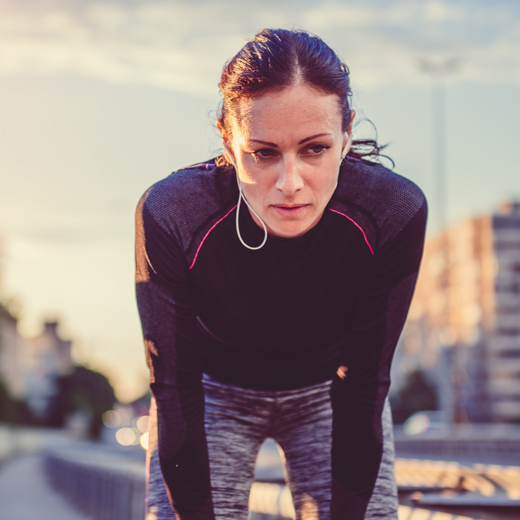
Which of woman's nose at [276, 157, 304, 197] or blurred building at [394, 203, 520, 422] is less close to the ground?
blurred building at [394, 203, 520, 422]

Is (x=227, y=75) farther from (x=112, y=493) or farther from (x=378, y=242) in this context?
(x=112, y=493)

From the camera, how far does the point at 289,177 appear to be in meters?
2.72

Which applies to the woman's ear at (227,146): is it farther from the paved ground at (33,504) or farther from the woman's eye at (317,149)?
the paved ground at (33,504)

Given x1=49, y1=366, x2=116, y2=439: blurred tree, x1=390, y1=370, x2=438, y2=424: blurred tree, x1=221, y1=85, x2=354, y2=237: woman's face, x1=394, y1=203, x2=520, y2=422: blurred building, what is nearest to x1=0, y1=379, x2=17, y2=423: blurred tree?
x1=390, y1=370, x2=438, y2=424: blurred tree

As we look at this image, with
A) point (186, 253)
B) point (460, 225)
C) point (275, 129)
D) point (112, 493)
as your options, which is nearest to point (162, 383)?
point (186, 253)

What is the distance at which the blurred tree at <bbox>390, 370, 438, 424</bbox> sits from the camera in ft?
225

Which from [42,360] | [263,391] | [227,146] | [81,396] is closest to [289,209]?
[227,146]

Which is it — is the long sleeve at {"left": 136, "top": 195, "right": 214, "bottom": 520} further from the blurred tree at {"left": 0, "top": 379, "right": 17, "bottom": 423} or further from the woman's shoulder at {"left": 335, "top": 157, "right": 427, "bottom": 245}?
the blurred tree at {"left": 0, "top": 379, "right": 17, "bottom": 423}

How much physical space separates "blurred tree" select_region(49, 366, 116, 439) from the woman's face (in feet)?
328

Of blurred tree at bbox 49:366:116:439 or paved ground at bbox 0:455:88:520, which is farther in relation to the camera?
blurred tree at bbox 49:366:116:439

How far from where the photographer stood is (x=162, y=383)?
305 centimetres

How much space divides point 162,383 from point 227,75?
947 millimetres

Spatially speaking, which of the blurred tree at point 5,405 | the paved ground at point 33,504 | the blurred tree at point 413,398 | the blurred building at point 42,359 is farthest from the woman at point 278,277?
the blurred building at point 42,359

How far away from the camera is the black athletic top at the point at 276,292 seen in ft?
9.84
